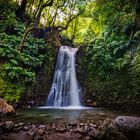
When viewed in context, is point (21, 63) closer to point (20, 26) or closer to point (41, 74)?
point (41, 74)

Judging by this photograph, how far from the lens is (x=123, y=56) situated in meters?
11.8

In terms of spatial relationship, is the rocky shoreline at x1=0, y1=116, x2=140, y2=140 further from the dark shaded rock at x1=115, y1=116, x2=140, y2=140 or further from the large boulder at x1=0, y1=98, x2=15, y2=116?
the large boulder at x1=0, y1=98, x2=15, y2=116

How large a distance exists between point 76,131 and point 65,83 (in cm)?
688

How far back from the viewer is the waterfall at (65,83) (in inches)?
480

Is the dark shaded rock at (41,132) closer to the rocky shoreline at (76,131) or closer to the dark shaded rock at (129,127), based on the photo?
the rocky shoreline at (76,131)

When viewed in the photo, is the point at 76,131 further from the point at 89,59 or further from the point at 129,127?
the point at 89,59

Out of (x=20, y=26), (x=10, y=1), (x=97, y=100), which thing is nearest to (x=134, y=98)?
(x=97, y=100)

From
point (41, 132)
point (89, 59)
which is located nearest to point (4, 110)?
point (41, 132)

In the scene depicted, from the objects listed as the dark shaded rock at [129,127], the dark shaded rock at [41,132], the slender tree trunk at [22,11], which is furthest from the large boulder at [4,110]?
the slender tree trunk at [22,11]

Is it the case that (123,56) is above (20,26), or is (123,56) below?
below

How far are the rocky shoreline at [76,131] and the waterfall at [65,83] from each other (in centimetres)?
509

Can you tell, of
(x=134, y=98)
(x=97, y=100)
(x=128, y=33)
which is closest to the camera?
(x=134, y=98)

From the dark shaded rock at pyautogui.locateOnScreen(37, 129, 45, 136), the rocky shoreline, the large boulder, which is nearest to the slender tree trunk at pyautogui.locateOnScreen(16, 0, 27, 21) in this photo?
the large boulder

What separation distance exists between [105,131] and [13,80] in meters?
6.67
